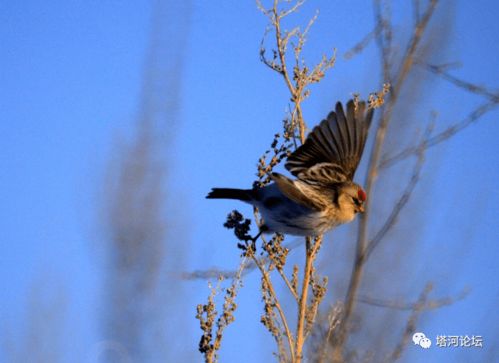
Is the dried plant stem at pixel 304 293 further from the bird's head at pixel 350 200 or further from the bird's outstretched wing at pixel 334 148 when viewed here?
the bird's outstretched wing at pixel 334 148

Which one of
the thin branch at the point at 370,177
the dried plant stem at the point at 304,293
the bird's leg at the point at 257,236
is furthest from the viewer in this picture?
the bird's leg at the point at 257,236

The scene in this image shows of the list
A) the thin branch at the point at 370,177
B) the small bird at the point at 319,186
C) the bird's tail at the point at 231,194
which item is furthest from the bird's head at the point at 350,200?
the thin branch at the point at 370,177

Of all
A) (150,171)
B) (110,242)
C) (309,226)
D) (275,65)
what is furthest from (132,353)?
(275,65)

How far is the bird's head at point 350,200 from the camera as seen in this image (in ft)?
11.6

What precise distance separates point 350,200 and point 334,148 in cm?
35

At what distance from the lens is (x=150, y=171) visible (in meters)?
3.15

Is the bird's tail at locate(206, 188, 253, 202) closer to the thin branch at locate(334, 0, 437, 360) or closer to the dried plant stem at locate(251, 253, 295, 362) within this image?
the dried plant stem at locate(251, 253, 295, 362)

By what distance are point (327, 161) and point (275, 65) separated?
0.59 meters

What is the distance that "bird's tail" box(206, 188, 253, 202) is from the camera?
11.6 feet

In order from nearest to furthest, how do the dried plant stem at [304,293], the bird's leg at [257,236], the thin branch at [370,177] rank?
1. the thin branch at [370,177]
2. the dried plant stem at [304,293]
3. the bird's leg at [257,236]

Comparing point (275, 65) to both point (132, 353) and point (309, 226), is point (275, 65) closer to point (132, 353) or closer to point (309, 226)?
point (309, 226)

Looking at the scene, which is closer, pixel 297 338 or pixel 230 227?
pixel 297 338

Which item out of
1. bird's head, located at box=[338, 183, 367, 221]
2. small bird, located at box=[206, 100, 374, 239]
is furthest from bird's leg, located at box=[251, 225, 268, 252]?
bird's head, located at box=[338, 183, 367, 221]

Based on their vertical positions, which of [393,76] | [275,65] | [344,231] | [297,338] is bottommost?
[297,338]
